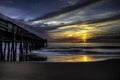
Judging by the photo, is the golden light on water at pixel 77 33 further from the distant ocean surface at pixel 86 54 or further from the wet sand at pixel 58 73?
the wet sand at pixel 58 73

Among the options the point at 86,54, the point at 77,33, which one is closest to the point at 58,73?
the point at 77,33

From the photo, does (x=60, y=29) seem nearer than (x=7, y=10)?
No

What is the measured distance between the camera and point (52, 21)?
7367mm

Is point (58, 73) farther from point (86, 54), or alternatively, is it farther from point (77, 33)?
point (86, 54)

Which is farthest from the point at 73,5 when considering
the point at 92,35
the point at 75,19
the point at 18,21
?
the point at 18,21

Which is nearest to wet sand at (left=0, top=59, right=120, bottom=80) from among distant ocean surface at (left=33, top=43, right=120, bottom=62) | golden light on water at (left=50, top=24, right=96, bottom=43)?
distant ocean surface at (left=33, top=43, right=120, bottom=62)

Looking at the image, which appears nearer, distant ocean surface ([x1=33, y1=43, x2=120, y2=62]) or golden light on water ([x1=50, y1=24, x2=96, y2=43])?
distant ocean surface ([x1=33, y1=43, x2=120, y2=62])

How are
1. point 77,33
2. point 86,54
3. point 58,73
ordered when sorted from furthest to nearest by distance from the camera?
point 86,54, point 77,33, point 58,73

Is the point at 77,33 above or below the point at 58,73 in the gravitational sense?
above

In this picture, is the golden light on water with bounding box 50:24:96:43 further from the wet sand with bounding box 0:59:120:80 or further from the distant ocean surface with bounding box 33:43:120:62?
the wet sand with bounding box 0:59:120:80

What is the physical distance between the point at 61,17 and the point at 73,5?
517 mm

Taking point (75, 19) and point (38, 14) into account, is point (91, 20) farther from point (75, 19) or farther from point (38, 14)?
point (38, 14)

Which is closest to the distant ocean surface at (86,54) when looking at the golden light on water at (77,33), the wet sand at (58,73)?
the golden light on water at (77,33)

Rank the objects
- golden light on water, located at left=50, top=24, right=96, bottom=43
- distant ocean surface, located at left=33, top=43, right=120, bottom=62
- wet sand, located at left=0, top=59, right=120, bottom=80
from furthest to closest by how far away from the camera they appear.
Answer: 1. golden light on water, located at left=50, top=24, right=96, bottom=43
2. distant ocean surface, located at left=33, top=43, right=120, bottom=62
3. wet sand, located at left=0, top=59, right=120, bottom=80
